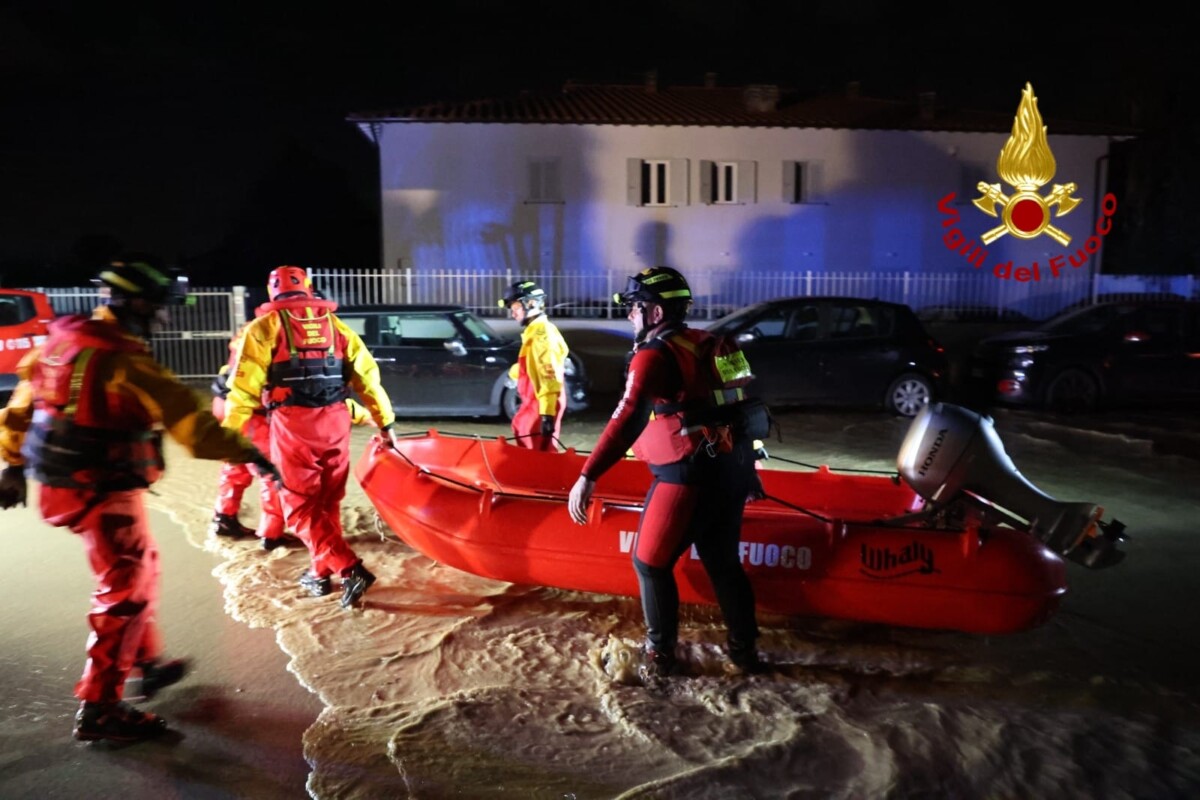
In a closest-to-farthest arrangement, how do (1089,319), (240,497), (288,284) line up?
(288,284), (240,497), (1089,319)

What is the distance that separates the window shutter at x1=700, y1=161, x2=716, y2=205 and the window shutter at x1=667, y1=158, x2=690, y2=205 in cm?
38

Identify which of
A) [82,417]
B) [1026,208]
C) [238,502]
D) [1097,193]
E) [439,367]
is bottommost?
[238,502]

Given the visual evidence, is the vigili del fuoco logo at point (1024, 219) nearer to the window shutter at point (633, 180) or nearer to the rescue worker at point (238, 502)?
the window shutter at point (633, 180)

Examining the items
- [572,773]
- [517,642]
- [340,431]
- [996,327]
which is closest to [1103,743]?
[572,773]

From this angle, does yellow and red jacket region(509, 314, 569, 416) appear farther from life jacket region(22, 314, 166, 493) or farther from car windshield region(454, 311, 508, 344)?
car windshield region(454, 311, 508, 344)

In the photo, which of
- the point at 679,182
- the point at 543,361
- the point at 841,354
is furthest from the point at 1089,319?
the point at 679,182

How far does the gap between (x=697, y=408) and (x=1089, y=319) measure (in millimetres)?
10635

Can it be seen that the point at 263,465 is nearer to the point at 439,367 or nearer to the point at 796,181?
the point at 439,367

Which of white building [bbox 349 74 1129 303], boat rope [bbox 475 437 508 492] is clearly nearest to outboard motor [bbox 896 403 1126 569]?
boat rope [bbox 475 437 508 492]

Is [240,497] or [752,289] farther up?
[752,289]

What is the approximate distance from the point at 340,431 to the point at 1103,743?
12.5ft

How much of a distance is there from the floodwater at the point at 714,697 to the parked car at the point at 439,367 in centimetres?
502

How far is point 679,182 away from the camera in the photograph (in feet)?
71.0

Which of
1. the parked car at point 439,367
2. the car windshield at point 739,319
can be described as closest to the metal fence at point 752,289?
the car windshield at point 739,319
